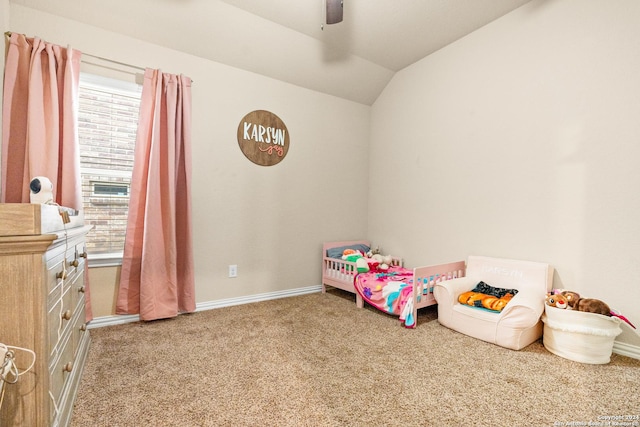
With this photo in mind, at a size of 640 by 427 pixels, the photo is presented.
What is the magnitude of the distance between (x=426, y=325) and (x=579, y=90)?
2.07 meters

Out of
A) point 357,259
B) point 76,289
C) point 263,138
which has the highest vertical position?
point 263,138

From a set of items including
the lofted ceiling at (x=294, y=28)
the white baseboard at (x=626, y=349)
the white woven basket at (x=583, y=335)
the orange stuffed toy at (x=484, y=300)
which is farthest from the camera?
the lofted ceiling at (x=294, y=28)

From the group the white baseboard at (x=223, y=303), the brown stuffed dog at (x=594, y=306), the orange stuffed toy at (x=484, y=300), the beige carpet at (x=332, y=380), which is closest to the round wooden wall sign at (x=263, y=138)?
the white baseboard at (x=223, y=303)

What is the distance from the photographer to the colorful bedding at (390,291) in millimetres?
2348

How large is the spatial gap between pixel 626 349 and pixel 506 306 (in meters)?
0.76

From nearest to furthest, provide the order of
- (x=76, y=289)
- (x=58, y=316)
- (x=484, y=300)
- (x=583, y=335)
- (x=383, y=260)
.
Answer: (x=58, y=316) → (x=76, y=289) → (x=583, y=335) → (x=484, y=300) → (x=383, y=260)

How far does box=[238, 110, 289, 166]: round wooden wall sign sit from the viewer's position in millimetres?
2906

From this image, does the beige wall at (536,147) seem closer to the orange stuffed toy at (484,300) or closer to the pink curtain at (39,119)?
the orange stuffed toy at (484,300)

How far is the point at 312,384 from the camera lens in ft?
5.08

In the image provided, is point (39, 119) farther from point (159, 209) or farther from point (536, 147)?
point (536, 147)

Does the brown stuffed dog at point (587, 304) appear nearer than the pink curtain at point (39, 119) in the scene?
Yes

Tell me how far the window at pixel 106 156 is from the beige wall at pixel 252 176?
0.22 metres

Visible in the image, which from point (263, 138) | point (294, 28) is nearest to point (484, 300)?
point (263, 138)

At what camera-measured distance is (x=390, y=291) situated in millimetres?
2488
